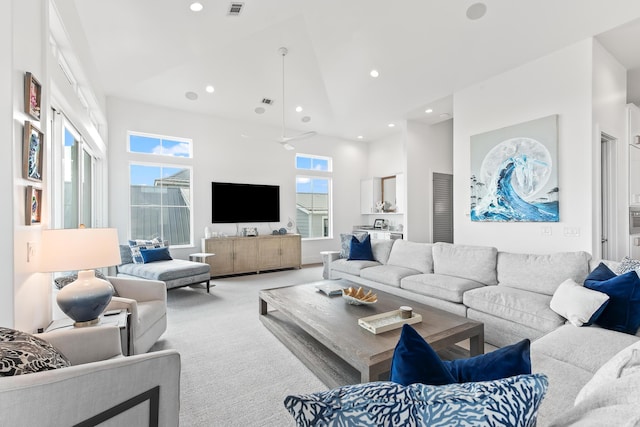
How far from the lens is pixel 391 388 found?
65 centimetres

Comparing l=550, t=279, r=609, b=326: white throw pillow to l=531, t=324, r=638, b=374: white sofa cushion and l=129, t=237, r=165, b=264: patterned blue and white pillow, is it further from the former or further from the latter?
l=129, t=237, r=165, b=264: patterned blue and white pillow

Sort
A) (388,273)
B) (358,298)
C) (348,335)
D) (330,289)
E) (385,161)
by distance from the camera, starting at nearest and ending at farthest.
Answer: (348,335), (358,298), (330,289), (388,273), (385,161)

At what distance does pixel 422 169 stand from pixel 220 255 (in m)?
4.47

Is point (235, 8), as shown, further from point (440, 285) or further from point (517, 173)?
point (517, 173)

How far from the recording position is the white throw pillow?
2.09 m

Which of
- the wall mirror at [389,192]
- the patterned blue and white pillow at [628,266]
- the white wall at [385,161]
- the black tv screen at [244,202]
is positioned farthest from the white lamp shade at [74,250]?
the wall mirror at [389,192]

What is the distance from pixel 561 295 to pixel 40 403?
3.14 meters

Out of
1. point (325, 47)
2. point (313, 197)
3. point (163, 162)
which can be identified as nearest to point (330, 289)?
point (325, 47)

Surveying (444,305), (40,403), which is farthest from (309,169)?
(40,403)

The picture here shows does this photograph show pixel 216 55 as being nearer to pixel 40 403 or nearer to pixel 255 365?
pixel 255 365

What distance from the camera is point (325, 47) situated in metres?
4.87

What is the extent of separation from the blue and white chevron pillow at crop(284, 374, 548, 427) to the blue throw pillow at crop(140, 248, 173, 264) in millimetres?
5027

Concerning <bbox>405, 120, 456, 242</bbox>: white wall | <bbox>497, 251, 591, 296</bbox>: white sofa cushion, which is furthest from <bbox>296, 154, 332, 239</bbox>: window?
<bbox>497, 251, 591, 296</bbox>: white sofa cushion

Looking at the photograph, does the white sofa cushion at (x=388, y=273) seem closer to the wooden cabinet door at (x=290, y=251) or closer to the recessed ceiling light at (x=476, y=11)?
the wooden cabinet door at (x=290, y=251)
